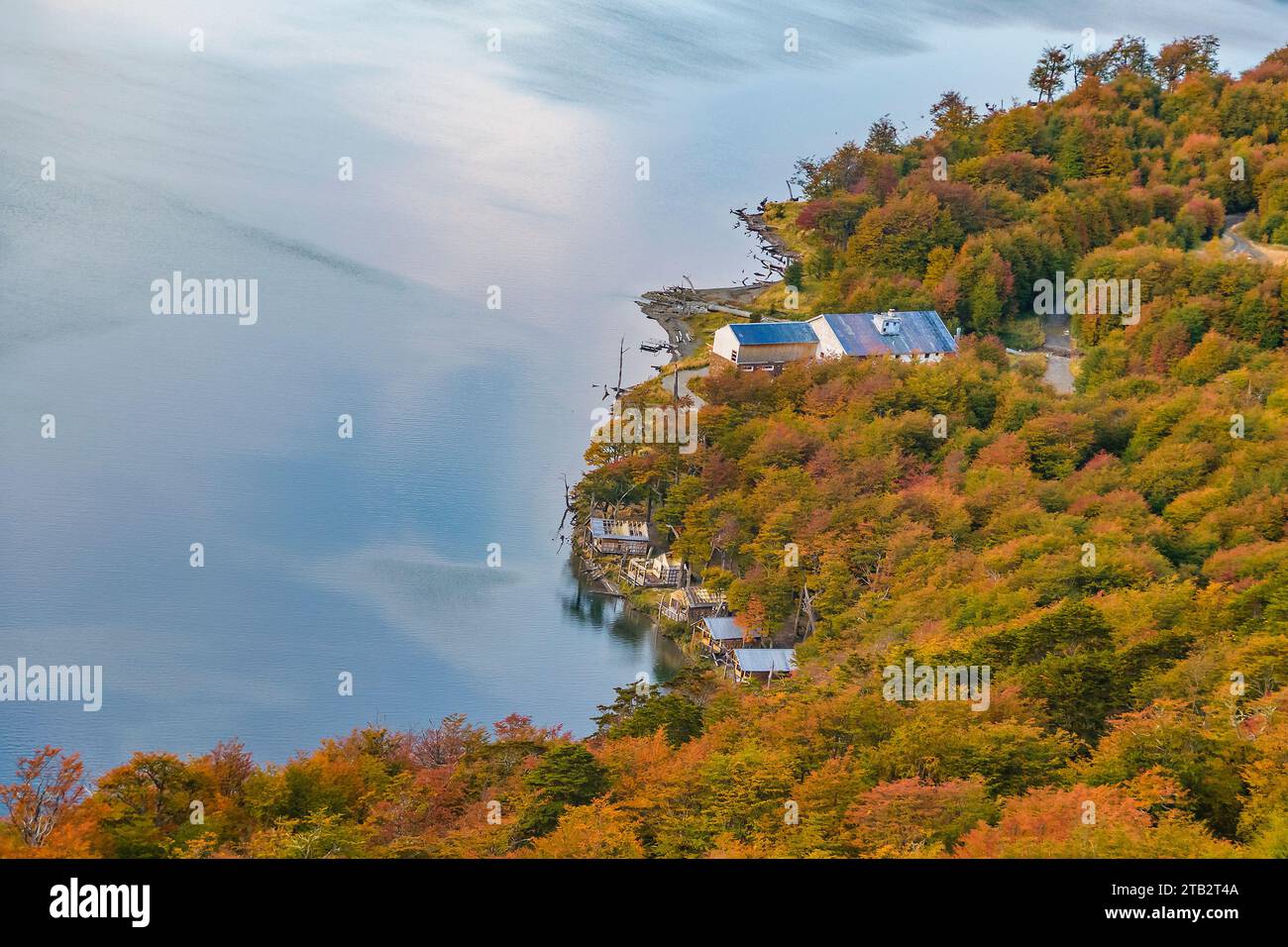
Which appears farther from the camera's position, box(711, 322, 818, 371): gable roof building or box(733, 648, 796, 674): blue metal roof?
box(711, 322, 818, 371): gable roof building

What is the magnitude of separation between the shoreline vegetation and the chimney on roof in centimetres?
160

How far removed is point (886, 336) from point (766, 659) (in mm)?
12466

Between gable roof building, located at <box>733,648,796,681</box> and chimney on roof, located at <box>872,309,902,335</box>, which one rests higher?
chimney on roof, located at <box>872,309,902,335</box>

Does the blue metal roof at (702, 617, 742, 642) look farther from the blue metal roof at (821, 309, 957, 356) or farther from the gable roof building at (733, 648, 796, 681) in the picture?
the blue metal roof at (821, 309, 957, 356)

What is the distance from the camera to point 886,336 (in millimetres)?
32438

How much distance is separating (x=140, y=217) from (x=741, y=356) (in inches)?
613

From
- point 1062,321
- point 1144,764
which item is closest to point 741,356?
point 1062,321

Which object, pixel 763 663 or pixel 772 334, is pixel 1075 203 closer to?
pixel 772 334

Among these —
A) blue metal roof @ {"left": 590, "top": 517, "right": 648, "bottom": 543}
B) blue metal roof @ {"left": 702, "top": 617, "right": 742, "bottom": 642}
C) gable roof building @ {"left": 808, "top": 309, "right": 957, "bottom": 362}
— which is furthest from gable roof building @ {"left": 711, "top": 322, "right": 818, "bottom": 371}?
blue metal roof @ {"left": 702, "top": 617, "right": 742, "bottom": 642}

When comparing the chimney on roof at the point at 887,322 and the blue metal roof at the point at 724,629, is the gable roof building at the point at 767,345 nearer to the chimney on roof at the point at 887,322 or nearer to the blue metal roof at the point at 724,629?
the chimney on roof at the point at 887,322

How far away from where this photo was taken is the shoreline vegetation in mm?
13891

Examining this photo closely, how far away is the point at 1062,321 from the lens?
36.6 meters

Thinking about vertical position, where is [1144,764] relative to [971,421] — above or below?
below
